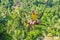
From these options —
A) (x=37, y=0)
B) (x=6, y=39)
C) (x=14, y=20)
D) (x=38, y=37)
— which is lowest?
(x=37, y=0)

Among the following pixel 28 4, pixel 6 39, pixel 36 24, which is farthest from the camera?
pixel 28 4

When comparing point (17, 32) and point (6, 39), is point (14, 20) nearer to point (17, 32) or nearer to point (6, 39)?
point (17, 32)

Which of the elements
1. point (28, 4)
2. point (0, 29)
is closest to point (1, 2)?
point (28, 4)

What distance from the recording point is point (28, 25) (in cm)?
236

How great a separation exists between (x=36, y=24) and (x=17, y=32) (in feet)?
0.70

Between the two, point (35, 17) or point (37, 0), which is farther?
point (37, 0)

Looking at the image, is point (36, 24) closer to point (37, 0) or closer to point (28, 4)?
point (28, 4)

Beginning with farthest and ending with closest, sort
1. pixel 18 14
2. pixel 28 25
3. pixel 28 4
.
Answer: pixel 28 4 < pixel 18 14 < pixel 28 25

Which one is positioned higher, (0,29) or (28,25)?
(0,29)

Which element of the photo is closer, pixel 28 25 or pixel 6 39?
pixel 6 39

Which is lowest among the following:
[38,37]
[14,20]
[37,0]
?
[37,0]

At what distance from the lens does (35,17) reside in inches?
93.9

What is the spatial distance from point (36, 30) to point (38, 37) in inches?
5.4

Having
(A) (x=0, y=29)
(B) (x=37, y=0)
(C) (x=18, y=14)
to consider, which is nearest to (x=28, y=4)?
(B) (x=37, y=0)
